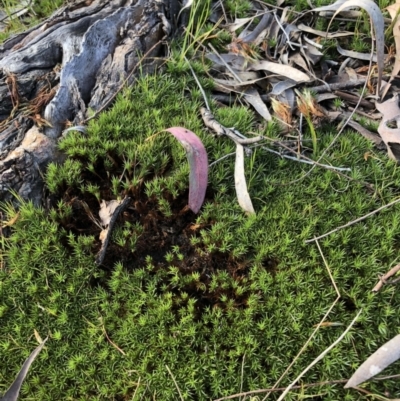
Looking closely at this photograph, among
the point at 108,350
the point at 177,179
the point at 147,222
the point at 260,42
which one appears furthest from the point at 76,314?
Answer: the point at 260,42

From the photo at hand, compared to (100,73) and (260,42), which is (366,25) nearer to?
(260,42)

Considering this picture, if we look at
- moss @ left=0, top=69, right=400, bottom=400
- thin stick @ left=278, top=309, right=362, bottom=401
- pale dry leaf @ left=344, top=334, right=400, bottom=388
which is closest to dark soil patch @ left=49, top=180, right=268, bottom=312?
moss @ left=0, top=69, right=400, bottom=400

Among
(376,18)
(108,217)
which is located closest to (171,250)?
(108,217)

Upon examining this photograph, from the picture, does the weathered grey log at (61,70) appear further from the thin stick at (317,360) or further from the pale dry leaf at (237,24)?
the thin stick at (317,360)

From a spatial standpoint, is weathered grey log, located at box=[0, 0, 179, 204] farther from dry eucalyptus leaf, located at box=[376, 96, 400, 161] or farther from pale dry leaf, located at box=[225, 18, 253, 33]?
dry eucalyptus leaf, located at box=[376, 96, 400, 161]

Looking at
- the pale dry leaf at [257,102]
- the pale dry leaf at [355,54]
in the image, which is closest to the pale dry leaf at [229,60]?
the pale dry leaf at [257,102]

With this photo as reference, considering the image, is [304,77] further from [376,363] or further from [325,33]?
[376,363]
